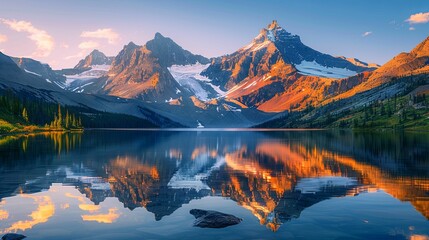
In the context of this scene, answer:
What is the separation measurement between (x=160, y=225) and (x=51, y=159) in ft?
187

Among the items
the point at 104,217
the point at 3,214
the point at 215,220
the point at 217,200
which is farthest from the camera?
the point at 217,200

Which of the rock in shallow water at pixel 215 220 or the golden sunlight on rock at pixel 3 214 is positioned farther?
the golden sunlight on rock at pixel 3 214

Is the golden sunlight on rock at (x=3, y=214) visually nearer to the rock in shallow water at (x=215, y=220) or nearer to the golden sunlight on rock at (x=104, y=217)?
the golden sunlight on rock at (x=104, y=217)

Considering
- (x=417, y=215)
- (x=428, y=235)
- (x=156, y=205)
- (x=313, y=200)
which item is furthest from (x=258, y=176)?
(x=428, y=235)

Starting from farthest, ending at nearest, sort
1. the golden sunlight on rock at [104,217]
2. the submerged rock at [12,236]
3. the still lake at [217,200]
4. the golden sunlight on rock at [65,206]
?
the golden sunlight on rock at [65,206]
the golden sunlight on rock at [104,217]
the still lake at [217,200]
the submerged rock at [12,236]

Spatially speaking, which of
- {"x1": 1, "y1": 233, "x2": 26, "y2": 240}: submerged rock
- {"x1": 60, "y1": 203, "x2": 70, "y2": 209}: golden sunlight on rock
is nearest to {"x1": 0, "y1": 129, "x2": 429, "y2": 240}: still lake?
{"x1": 60, "y1": 203, "x2": 70, "y2": 209}: golden sunlight on rock

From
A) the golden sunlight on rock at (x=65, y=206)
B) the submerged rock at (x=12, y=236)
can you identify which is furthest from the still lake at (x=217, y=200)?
the submerged rock at (x=12, y=236)

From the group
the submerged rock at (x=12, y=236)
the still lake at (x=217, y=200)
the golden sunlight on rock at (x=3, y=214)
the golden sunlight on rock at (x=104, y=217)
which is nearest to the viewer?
the submerged rock at (x=12, y=236)

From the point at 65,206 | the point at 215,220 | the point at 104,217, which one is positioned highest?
the point at 215,220

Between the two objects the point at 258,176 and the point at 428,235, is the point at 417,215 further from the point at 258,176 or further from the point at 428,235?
the point at 258,176

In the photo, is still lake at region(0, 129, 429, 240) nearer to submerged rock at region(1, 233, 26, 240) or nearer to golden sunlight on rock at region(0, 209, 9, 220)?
golden sunlight on rock at region(0, 209, 9, 220)

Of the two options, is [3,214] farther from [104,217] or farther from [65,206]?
[104,217]

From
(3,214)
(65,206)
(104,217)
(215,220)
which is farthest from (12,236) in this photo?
(215,220)

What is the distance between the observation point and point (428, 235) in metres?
29.5
